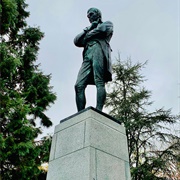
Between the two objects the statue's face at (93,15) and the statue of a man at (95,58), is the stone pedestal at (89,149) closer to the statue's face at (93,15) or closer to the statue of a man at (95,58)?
the statue of a man at (95,58)

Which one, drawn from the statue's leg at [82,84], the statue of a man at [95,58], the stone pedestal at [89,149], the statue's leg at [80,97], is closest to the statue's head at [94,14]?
the statue of a man at [95,58]

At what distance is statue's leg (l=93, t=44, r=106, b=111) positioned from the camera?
5.05 m

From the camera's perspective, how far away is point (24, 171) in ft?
33.7

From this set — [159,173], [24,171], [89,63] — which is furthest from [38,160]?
[89,63]

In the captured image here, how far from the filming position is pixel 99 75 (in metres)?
5.23

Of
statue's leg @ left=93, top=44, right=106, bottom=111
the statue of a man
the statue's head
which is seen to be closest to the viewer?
statue's leg @ left=93, top=44, right=106, bottom=111

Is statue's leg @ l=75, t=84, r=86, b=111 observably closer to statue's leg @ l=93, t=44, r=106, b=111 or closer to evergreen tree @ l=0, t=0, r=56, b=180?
statue's leg @ l=93, t=44, r=106, b=111

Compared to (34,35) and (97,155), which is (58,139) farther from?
(34,35)

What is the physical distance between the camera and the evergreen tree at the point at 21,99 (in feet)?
34.1

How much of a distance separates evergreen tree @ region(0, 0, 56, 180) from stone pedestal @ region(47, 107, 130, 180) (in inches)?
213

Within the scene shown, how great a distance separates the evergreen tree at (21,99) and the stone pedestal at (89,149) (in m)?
5.41

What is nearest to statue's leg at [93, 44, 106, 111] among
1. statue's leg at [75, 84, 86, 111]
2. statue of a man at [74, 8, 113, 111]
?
statue of a man at [74, 8, 113, 111]

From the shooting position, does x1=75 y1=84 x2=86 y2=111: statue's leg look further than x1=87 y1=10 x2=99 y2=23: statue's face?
No

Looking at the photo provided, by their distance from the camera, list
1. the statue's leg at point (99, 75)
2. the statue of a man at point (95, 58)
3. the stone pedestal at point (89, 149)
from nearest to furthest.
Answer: the stone pedestal at point (89, 149) → the statue's leg at point (99, 75) → the statue of a man at point (95, 58)
